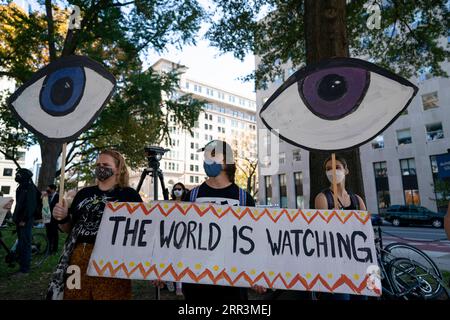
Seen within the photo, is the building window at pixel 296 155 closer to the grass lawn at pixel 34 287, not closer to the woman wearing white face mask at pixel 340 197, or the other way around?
the grass lawn at pixel 34 287

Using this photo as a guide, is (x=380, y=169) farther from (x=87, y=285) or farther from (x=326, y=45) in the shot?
(x=87, y=285)

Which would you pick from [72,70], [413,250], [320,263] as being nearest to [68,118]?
[72,70]

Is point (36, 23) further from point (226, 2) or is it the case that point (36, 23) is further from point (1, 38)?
point (226, 2)

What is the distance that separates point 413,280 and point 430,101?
3184 centimetres

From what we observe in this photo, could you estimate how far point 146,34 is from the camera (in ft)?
42.6

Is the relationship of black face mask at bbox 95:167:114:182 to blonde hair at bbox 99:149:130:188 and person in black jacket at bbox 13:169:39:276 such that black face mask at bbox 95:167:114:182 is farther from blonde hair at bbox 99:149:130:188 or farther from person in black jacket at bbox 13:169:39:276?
person in black jacket at bbox 13:169:39:276

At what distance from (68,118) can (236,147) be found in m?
41.8

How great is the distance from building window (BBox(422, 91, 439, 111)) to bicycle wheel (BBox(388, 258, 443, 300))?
31.1m

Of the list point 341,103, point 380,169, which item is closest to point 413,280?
point 341,103

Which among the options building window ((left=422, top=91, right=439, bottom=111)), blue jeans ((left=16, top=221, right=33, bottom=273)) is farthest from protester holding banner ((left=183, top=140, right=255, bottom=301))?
building window ((left=422, top=91, right=439, bottom=111))

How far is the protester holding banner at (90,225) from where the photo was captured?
2297 millimetres

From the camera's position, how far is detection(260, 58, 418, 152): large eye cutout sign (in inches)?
95.7

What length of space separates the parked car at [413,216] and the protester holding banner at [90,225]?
22415 mm

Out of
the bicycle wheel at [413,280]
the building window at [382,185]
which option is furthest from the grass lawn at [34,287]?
the building window at [382,185]
